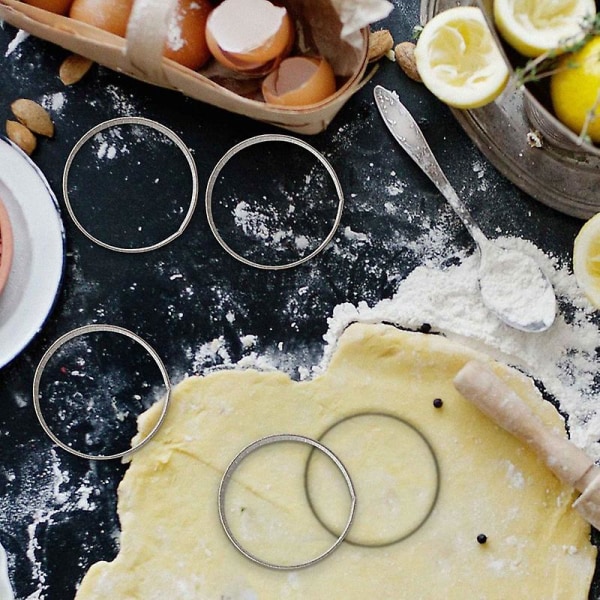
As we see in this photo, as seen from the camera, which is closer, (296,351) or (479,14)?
(479,14)

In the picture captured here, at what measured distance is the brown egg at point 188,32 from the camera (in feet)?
3.67

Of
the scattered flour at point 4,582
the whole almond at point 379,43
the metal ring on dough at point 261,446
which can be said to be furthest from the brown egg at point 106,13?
the scattered flour at point 4,582

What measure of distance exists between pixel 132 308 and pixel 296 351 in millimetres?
265

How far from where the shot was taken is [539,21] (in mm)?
972

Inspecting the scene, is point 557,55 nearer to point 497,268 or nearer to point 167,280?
point 497,268

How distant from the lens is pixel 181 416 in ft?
3.96

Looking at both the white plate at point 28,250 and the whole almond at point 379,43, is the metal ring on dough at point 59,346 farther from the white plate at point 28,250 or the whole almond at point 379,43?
the whole almond at point 379,43

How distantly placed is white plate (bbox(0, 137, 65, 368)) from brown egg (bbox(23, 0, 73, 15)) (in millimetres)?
203

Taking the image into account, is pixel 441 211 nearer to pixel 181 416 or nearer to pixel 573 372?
pixel 573 372

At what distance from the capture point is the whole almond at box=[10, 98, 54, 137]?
1198 mm

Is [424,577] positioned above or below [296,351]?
below

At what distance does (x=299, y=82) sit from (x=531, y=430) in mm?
606

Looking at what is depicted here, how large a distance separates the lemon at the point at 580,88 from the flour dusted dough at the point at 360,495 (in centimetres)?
38

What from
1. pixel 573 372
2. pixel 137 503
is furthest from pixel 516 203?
pixel 137 503
